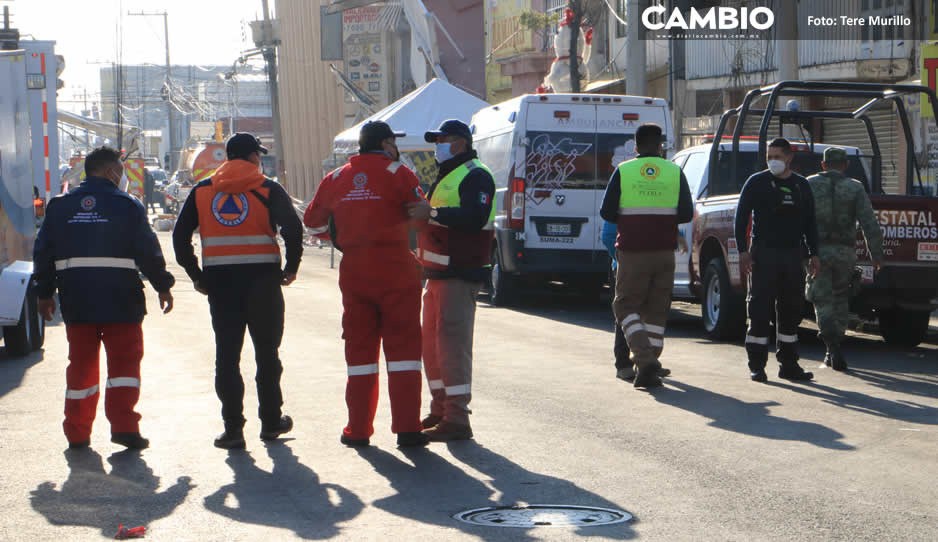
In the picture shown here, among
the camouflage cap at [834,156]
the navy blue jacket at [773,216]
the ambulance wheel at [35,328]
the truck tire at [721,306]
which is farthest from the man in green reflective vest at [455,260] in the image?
the ambulance wheel at [35,328]

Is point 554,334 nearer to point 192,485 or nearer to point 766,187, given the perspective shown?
point 766,187

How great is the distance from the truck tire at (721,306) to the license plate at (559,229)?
11.0 feet

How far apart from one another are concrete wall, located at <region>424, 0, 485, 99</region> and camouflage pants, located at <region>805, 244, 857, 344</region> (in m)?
31.5

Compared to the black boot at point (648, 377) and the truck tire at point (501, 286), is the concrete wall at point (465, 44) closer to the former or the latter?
the truck tire at point (501, 286)

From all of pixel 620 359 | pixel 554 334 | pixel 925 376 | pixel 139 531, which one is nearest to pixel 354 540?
pixel 139 531

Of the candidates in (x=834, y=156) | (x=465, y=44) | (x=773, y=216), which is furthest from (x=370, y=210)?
(x=465, y=44)

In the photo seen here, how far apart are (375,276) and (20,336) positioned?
20.1 feet

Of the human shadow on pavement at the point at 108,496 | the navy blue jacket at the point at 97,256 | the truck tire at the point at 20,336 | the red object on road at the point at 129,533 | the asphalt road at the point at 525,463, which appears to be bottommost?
the asphalt road at the point at 525,463

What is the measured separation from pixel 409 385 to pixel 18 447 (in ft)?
7.39

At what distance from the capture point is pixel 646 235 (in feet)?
32.6

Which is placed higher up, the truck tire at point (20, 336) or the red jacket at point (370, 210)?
the red jacket at point (370, 210)

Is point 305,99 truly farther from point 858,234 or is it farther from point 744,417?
point 744,417

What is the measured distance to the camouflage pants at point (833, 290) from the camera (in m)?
11.1

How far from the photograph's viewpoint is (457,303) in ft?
26.1
